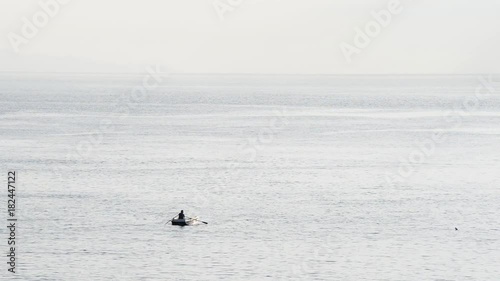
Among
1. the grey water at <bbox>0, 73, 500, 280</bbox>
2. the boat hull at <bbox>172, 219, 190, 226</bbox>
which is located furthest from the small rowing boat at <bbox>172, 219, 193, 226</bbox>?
the grey water at <bbox>0, 73, 500, 280</bbox>

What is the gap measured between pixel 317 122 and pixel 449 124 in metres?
24.2

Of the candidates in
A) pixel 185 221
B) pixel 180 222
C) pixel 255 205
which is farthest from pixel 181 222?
pixel 255 205

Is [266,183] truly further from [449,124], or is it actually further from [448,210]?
[449,124]

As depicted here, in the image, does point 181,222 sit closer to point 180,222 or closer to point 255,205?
point 180,222

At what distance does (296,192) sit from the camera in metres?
89.3

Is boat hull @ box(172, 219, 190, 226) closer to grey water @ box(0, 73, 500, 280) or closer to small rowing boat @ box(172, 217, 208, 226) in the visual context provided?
small rowing boat @ box(172, 217, 208, 226)

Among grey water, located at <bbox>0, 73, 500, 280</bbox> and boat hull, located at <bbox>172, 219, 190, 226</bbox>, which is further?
boat hull, located at <bbox>172, 219, 190, 226</bbox>

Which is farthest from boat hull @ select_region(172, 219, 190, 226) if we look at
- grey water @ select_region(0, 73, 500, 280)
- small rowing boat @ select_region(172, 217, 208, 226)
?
grey water @ select_region(0, 73, 500, 280)

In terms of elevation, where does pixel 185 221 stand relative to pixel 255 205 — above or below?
below

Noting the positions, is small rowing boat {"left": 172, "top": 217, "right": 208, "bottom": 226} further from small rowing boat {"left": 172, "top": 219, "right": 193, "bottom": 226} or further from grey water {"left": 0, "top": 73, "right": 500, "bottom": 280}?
grey water {"left": 0, "top": 73, "right": 500, "bottom": 280}

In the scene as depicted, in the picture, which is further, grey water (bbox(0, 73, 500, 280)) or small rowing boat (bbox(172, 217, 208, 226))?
small rowing boat (bbox(172, 217, 208, 226))

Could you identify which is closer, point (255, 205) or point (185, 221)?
point (185, 221)

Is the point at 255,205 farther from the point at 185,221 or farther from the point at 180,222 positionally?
the point at 180,222

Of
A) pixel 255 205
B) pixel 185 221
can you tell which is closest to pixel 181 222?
pixel 185 221
